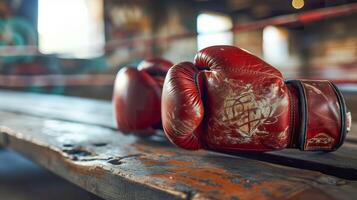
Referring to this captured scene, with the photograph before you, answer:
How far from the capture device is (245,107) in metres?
0.71

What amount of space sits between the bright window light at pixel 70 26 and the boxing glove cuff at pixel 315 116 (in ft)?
16.7

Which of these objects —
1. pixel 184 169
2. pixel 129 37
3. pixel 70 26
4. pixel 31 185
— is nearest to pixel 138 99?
pixel 184 169

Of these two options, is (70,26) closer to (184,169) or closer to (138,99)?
(138,99)

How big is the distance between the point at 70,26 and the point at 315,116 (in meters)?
6.47

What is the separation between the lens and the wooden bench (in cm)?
61

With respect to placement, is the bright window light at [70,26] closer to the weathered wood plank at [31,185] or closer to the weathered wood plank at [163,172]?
the weathered wood plank at [31,185]

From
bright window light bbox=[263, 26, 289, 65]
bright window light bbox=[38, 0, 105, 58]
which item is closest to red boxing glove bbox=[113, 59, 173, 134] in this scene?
bright window light bbox=[38, 0, 105, 58]

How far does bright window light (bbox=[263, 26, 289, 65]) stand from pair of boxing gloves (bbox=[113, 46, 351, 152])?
8722mm

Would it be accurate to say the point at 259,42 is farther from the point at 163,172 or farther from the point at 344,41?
the point at 163,172

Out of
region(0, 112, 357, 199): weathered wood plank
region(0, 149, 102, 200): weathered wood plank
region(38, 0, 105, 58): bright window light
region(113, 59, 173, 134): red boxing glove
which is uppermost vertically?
region(38, 0, 105, 58): bright window light

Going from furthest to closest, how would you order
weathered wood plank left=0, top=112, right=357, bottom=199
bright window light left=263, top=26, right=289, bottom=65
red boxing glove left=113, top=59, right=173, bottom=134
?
bright window light left=263, top=26, right=289, bottom=65, red boxing glove left=113, top=59, right=173, bottom=134, weathered wood plank left=0, top=112, right=357, bottom=199

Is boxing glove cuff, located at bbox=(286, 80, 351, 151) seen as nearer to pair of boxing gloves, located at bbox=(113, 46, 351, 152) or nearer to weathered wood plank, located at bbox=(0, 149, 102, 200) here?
pair of boxing gloves, located at bbox=(113, 46, 351, 152)

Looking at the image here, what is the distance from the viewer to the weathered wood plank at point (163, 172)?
60 centimetres

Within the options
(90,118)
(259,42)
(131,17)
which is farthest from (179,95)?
(259,42)
